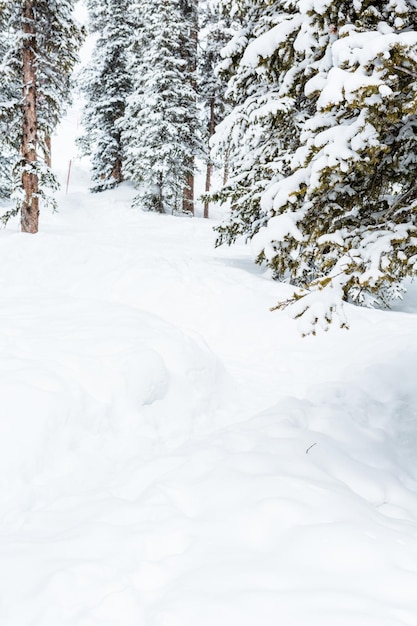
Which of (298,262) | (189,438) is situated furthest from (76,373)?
(298,262)

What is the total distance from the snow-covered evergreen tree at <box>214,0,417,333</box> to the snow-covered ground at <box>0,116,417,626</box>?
1.62m

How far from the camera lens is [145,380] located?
5129mm

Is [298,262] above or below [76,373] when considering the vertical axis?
above

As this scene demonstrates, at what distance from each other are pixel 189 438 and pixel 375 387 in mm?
3112

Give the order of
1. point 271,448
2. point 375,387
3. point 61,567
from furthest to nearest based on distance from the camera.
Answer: point 375,387
point 271,448
point 61,567

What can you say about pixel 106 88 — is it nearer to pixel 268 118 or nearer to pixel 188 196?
pixel 188 196

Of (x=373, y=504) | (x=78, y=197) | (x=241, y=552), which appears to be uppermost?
(x=78, y=197)

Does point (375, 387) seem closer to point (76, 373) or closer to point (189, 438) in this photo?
point (189, 438)

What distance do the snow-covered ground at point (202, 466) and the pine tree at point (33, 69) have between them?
610 centimetres

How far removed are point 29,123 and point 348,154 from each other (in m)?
12.0

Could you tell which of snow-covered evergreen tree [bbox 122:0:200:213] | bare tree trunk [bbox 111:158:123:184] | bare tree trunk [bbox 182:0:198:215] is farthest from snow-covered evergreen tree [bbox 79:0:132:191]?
bare tree trunk [bbox 182:0:198:215]

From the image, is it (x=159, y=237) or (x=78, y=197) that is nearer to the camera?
(x=159, y=237)

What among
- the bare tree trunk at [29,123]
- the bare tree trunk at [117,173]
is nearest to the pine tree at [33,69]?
the bare tree trunk at [29,123]

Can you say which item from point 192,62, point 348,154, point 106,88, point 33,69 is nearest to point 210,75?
point 192,62
